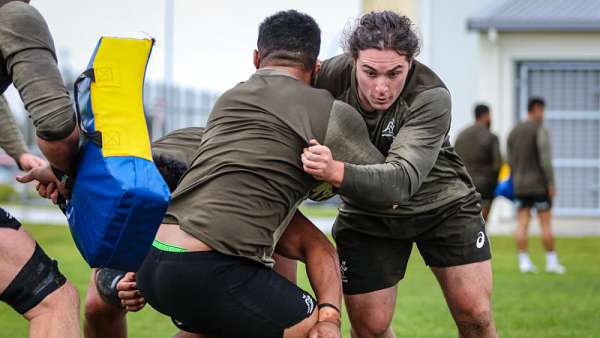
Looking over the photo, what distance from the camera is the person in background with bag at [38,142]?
4.77 meters

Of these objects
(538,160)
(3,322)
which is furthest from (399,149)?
(538,160)

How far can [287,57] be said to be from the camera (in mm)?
5160

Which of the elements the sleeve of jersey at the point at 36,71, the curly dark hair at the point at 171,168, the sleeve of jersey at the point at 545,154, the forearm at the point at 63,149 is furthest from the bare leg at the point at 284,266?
the sleeve of jersey at the point at 545,154

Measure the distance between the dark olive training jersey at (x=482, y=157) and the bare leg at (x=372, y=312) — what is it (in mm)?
9067

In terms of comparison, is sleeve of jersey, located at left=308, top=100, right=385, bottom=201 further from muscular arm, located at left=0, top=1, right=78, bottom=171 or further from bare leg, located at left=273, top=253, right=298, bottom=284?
muscular arm, located at left=0, top=1, right=78, bottom=171

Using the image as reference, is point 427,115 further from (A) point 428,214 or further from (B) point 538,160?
(B) point 538,160

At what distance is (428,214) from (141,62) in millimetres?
2070

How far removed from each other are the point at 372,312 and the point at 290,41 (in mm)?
1787

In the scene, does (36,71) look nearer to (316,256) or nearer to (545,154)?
(316,256)

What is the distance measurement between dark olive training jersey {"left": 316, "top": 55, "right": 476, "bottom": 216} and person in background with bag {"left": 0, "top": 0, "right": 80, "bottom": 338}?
126cm

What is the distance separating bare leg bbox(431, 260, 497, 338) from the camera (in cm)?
618

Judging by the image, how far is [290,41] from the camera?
16.9 feet

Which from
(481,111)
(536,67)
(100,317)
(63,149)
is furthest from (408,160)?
(536,67)

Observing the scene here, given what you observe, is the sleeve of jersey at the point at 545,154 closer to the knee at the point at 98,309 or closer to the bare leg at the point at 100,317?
the bare leg at the point at 100,317
